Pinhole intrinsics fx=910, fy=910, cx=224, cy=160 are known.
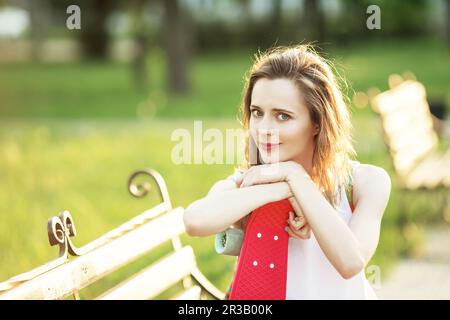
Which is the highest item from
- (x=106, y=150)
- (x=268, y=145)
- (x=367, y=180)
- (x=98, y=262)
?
(x=268, y=145)

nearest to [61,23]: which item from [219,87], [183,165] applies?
[219,87]

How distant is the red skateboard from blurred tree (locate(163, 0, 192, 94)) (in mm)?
15807

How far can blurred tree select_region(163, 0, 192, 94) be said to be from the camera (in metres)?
17.9

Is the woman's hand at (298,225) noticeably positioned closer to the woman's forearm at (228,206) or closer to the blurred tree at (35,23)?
the woman's forearm at (228,206)

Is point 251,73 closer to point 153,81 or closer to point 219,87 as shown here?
point 219,87

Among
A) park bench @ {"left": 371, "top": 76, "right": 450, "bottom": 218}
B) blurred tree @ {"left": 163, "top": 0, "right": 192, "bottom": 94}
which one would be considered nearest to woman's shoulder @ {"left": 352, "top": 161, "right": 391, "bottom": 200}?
park bench @ {"left": 371, "top": 76, "right": 450, "bottom": 218}

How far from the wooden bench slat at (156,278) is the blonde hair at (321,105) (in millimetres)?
581

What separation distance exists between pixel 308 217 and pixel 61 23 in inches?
1517

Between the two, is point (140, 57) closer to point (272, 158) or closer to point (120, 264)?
point (120, 264)

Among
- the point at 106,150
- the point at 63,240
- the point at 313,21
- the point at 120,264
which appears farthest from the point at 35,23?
the point at 63,240

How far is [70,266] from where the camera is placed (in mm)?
2424

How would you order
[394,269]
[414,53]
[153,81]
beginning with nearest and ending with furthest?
1. [394,269]
2. [153,81]
3. [414,53]

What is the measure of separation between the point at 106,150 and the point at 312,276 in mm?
8621

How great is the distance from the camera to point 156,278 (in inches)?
115
